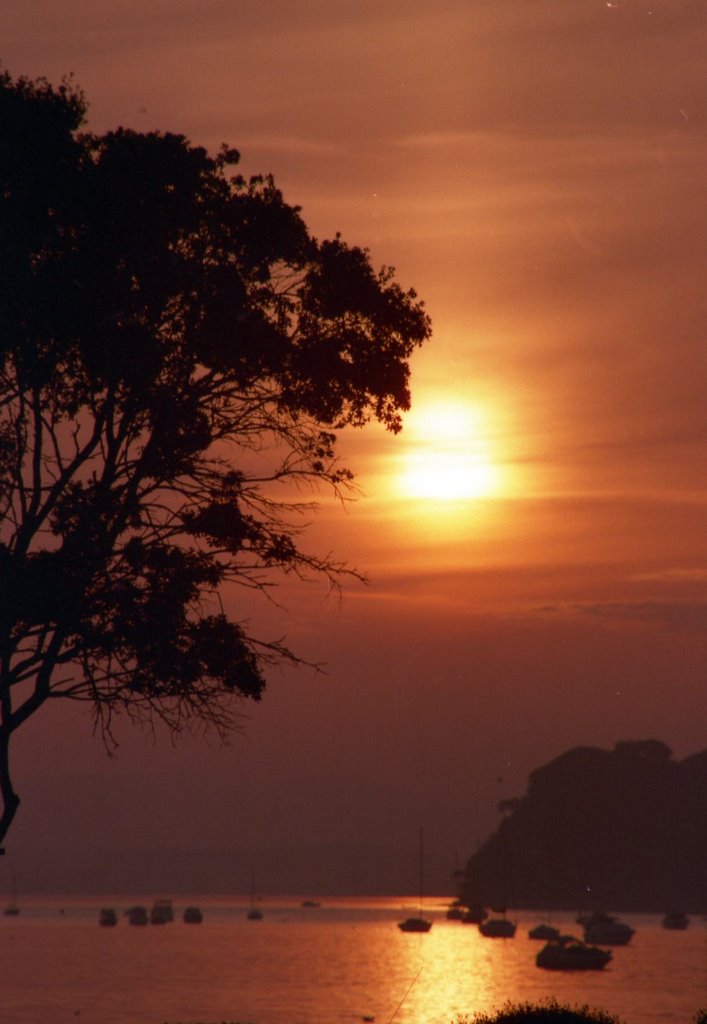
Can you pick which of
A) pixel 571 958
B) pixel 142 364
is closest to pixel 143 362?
pixel 142 364

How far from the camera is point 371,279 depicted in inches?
928

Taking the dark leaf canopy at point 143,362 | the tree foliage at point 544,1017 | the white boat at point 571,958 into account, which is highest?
the dark leaf canopy at point 143,362

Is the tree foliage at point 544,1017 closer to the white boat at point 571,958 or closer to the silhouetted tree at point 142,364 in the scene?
the silhouetted tree at point 142,364

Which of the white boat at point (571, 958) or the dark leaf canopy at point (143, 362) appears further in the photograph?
the white boat at point (571, 958)

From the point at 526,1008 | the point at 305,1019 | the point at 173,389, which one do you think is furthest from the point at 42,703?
the point at 305,1019

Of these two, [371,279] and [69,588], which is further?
[371,279]

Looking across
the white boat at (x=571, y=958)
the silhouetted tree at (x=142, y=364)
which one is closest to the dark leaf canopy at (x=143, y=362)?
the silhouetted tree at (x=142, y=364)

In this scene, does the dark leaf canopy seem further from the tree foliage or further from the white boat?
the white boat

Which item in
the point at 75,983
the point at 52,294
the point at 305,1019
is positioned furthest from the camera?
the point at 75,983

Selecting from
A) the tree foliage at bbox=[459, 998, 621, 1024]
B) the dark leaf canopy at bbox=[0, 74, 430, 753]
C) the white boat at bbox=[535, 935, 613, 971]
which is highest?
the dark leaf canopy at bbox=[0, 74, 430, 753]

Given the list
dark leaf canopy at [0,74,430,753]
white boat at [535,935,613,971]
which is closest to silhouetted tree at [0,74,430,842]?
dark leaf canopy at [0,74,430,753]

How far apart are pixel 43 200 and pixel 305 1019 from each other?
121061 mm

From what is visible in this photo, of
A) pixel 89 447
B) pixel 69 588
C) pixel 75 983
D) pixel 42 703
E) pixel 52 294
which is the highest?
pixel 52 294

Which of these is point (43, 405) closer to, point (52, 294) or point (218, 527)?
point (52, 294)
